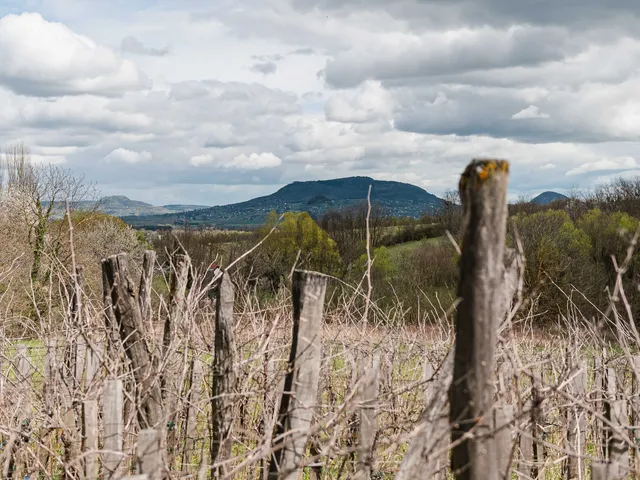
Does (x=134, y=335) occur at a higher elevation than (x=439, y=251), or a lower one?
higher

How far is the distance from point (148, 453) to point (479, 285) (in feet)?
4.54

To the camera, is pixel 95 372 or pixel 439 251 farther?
pixel 439 251

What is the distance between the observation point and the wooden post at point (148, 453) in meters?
2.65

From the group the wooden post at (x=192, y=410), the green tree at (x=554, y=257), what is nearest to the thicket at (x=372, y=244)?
the green tree at (x=554, y=257)

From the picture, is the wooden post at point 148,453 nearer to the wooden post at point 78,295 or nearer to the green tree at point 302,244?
the wooden post at point 78,295

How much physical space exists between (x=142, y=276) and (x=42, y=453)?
6.06 ft

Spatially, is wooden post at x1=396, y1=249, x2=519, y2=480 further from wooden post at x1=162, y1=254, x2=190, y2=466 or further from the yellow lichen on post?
wooden post at x1=162, y1=254, x2=190, y2=466

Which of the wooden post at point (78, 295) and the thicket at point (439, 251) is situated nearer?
the wooden post at point (78, 295)

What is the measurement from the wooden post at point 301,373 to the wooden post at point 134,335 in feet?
3.85

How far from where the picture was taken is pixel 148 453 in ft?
8.77

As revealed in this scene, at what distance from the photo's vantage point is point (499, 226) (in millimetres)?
2283

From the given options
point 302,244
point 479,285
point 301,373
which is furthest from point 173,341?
point 302,244

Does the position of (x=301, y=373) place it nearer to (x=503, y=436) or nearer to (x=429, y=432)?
(x=429, y=432)

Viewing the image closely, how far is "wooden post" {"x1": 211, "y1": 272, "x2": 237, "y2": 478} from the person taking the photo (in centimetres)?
366
